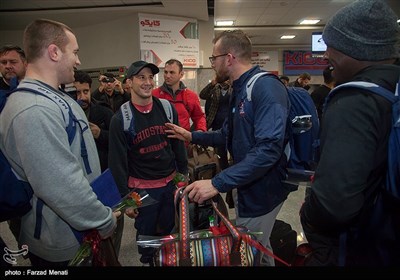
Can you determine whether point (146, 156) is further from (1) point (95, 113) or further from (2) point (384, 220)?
(2) point (384, 220)

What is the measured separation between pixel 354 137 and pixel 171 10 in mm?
5956

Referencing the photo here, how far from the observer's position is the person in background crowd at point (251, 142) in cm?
123

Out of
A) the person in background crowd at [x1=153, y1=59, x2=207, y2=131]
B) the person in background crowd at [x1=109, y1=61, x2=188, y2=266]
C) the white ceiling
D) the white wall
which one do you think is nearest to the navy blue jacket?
the person in background crowd at [x1=109, y1=61, x2=188, y2=266]

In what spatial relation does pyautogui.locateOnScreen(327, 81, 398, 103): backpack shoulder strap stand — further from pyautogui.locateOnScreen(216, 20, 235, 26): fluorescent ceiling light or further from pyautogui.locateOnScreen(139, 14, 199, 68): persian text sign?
pyautogui.locateOnScreen(216, 20, 235, 26): fluorescent ceiling light

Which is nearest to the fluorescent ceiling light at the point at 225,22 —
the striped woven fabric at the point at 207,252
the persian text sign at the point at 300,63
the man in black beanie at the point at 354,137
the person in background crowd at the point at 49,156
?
the persian text sign at the point at 300,63

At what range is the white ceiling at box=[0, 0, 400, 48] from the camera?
5.41 meters

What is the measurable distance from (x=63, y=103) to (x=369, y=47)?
116cm

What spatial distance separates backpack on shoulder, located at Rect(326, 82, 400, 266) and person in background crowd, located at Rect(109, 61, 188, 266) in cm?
138

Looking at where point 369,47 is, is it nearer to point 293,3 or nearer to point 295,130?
point 295,130

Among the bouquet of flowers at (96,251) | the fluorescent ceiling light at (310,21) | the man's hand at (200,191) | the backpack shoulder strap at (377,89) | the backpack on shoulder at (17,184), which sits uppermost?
the fluorescent ceiling light at (310,21)

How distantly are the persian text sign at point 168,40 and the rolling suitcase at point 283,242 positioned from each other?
511 cm

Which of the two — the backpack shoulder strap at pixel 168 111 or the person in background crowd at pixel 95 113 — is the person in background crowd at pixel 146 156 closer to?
the backpack shoulder strap at pixel 168 111

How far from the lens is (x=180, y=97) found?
3203mm

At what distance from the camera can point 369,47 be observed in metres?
0.85
